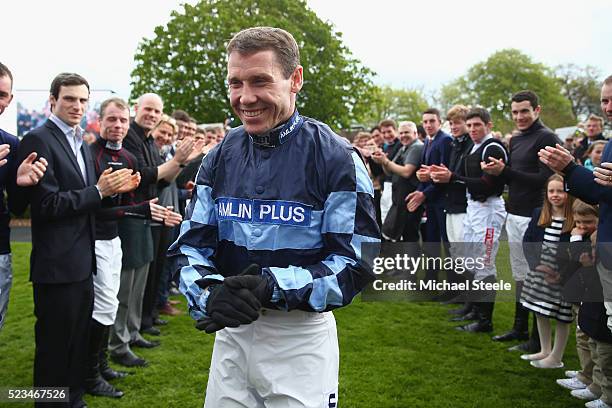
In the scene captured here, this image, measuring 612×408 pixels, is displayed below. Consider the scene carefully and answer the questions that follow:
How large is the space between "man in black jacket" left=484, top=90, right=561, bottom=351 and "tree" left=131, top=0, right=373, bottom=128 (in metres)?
20.0

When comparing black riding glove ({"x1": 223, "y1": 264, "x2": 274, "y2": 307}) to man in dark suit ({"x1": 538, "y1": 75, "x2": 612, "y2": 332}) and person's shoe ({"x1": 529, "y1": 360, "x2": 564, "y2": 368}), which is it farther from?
person's shoe ({"x1": 529, "y1": 360, "x2": 564, "y2": 368})

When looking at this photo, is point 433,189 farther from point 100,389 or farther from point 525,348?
point 100,389

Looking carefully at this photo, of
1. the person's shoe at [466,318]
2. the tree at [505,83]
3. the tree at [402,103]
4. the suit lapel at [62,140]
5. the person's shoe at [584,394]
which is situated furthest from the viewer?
the tree at [402,103]

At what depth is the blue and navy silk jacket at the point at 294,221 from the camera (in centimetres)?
198

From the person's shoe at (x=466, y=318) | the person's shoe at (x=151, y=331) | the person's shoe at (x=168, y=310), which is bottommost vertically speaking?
the person's shoe at (x=168, y=310)

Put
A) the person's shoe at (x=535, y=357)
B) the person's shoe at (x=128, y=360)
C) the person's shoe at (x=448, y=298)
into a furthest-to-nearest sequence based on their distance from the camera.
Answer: the person's shoe at (x=448, y=298) → the person's shoe at (x=535, y=357) → the person's shoe at (x=128, y=360)

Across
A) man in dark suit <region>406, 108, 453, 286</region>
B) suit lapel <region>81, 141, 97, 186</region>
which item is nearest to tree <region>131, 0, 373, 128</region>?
man in dark suit <region>406, 108, 453, 286</region>

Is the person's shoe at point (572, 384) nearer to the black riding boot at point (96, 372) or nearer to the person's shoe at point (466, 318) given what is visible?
the person's shoe at point (466, 318)

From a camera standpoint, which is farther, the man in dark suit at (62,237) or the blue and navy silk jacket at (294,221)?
the man in dark suit at (62,237)

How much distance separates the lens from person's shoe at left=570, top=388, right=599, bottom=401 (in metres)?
4.17

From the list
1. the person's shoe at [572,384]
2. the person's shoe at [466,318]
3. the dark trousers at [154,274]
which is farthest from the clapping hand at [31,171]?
the person's shoe at [466,318]

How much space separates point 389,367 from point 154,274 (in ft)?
8.95

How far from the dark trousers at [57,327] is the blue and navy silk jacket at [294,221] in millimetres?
1694

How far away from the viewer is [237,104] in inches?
81.5
